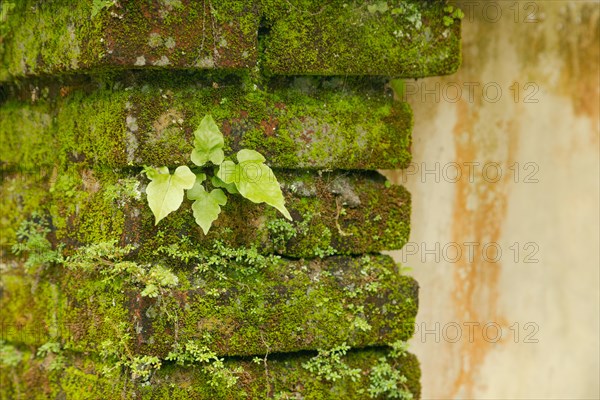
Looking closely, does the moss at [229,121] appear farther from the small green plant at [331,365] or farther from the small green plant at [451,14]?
the small green plant at [331,365]

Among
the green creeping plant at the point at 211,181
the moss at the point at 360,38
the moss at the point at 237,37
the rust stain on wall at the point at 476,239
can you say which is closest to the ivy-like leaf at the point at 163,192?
the green creeping plant at the point at 211,181

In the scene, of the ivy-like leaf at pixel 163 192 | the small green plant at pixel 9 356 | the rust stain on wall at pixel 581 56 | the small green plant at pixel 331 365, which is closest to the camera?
the ivy-like leaf at pixel 163 192

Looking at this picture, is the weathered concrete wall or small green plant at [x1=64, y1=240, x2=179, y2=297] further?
the weathered concrete wall

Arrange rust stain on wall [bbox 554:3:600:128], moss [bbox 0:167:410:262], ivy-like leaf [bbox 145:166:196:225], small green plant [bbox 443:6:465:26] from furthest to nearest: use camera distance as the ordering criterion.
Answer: rust stain on wall [bbox 554:3:600:128]
small green plant [bbox 443:6:465:26]
moss [bbox 0:167:410:262]
ivy-like leaf [bbox 145:166:196:225]

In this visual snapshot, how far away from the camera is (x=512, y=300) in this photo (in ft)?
10.7

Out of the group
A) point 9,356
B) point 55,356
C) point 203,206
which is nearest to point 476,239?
point 203,206

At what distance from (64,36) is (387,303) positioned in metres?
1.42

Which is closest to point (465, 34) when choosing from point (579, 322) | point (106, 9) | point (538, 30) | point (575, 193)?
point (538, 30)

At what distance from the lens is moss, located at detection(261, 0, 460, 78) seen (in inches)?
101

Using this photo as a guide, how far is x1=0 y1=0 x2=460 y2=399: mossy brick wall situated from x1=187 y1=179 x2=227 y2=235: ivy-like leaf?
7cm

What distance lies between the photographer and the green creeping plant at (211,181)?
7.84 feet

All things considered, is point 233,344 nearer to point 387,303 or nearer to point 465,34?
point 387,303

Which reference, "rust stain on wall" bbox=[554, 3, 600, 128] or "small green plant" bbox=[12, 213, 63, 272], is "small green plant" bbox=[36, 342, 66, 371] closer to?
"small green plant" bbox=[12, 213, 63, 272]

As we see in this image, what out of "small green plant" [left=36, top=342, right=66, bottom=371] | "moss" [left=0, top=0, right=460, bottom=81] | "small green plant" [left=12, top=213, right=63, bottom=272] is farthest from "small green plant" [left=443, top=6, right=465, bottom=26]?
"small green plant" [left=36, top=342, right=66, bottom=371]
